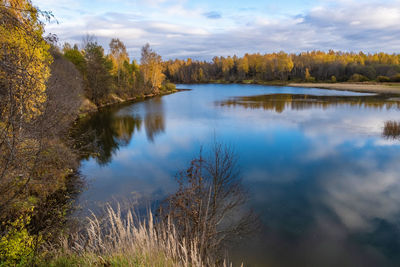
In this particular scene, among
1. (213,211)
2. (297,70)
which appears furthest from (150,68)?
(297,70)

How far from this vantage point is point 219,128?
2381 cm

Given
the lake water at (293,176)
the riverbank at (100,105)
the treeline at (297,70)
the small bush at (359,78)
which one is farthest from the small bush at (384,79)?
the riverbank at (100,105)

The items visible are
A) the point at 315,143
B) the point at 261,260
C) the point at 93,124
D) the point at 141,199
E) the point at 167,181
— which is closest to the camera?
the point at 261,260

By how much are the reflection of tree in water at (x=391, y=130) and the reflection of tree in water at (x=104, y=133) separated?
21.2m

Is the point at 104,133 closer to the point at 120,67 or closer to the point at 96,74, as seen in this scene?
the point at 96,74

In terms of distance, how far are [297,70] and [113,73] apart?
283 feet

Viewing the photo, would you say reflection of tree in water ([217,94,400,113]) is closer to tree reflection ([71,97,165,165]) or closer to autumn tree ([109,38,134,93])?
tree reflection ([71,97,165,165])

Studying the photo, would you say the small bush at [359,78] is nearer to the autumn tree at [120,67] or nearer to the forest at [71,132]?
the forest at [71,132]

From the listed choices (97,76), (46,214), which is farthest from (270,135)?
(97,76)

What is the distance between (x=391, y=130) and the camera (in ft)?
69.4

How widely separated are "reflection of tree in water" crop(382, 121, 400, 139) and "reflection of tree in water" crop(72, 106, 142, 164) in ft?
69.5

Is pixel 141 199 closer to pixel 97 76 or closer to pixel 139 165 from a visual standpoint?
pixel 139 165

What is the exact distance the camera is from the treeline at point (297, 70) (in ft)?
281

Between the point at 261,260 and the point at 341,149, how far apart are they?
12809 mm
